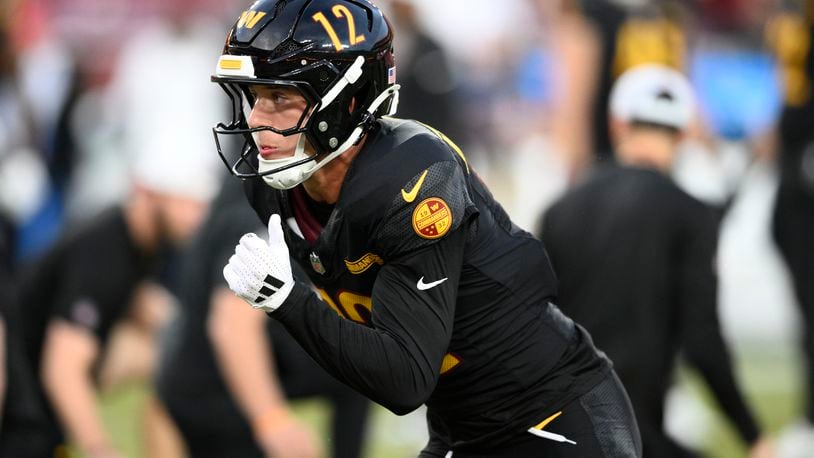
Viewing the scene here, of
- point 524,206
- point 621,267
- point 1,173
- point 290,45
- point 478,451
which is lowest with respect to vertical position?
point 524,206

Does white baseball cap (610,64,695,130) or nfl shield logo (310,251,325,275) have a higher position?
nfl shield logo (310,251,325,275)

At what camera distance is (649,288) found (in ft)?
18.2

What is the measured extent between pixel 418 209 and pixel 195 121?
4564 mm

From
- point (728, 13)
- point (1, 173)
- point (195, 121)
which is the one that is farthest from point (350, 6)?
point (728, 13)

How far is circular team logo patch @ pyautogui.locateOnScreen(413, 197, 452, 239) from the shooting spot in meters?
3.32

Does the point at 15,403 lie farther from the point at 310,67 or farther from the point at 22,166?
the point at 22,166

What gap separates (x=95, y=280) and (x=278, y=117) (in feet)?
9.74

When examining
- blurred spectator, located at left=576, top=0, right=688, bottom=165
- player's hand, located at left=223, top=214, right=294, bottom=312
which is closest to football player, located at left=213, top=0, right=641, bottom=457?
player's hand, located at left=223, top=214, right=294, bottom=312

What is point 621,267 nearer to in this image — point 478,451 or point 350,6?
point 478,451

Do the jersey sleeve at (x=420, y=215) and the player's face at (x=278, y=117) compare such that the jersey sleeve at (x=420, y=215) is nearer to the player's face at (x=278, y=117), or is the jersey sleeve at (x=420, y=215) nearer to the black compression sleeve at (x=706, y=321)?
the player's face at (x=278, y=117)

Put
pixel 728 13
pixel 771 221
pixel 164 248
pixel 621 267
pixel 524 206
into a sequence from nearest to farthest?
pixel 621 267, pixel 164 248, pixel 771 221, pixel 524 206, pixel 728 13

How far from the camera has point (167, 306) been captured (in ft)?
25.3

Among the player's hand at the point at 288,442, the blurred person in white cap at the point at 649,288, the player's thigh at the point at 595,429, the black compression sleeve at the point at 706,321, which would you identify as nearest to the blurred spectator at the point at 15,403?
the player's hand at the point at 288,442

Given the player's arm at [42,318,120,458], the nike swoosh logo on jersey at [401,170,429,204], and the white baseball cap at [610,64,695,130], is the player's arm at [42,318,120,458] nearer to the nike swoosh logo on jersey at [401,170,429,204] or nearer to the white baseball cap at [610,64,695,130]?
the white baseball cap at [610,64,695,130]
